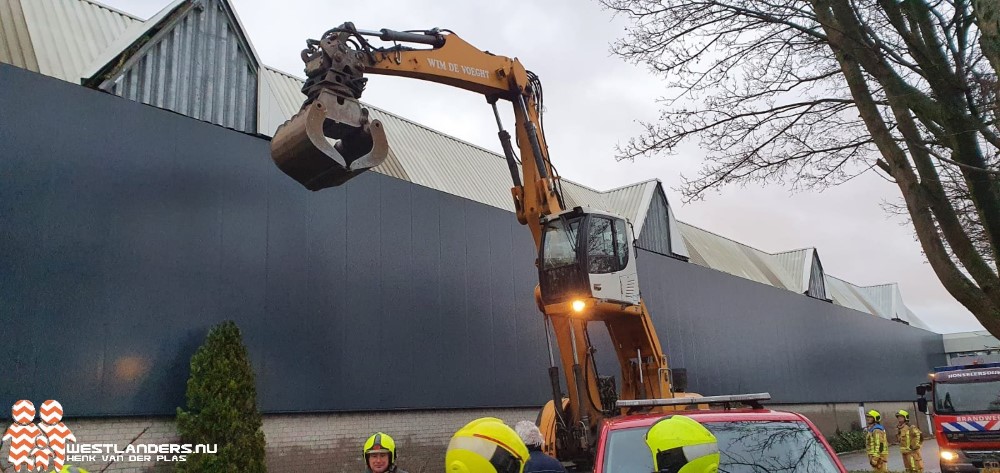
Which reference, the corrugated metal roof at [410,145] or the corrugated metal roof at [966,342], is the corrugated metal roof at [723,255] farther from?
the corrugated metal roof at [966,342]

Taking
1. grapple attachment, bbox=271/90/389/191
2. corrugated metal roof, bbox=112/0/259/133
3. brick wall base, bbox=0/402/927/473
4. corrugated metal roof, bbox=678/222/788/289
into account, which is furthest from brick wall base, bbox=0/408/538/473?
corrugated metal roof, bbox=678/222/788/289

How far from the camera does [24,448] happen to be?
8.55 meters

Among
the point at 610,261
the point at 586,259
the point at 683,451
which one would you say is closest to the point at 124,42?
the point at 586,259

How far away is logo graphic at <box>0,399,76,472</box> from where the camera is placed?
841cm

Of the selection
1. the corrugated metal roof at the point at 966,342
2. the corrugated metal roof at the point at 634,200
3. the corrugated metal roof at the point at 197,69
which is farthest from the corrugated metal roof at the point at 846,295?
the corrugated metal roof at the point at 197,69

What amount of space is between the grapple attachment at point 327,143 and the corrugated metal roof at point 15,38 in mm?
4986

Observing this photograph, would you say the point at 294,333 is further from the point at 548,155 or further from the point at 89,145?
the point at 548,155

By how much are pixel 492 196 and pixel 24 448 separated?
11548 mm

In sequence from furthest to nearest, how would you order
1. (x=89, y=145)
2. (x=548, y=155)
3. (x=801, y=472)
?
(x=548, y=155) < (x=89, y=145) < (x=801, y=472)

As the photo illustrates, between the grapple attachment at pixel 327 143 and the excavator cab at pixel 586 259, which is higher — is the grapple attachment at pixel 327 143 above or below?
above

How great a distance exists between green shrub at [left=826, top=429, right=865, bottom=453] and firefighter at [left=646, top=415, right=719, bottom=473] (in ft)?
89.7

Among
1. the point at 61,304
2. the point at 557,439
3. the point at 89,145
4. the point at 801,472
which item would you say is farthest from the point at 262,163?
the point at 801,472

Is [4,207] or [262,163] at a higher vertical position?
[262,163]

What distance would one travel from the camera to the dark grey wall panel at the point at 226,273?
895 cm
